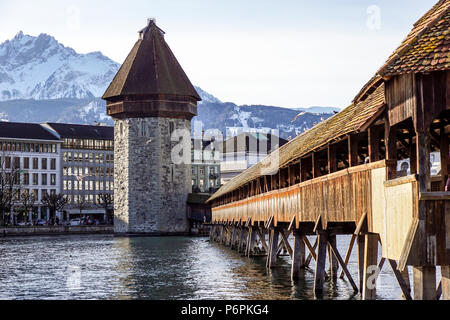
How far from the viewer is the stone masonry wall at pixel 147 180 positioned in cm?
8019

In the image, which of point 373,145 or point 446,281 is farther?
point 373,145

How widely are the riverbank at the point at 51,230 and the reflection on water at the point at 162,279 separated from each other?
40135 millimetres

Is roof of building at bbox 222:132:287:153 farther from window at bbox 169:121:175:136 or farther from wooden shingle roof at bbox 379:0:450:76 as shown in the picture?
wooden shingle roof at bbox 379:0:450:76

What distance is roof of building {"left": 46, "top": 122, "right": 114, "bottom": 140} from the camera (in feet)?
376

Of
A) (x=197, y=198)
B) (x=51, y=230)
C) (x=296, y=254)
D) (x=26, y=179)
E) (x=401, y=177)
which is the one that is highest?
(x=26, y=179)

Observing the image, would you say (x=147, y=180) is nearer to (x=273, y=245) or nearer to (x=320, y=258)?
(x=273, y=245)

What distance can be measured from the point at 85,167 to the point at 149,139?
122 feet

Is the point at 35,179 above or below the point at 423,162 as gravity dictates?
above

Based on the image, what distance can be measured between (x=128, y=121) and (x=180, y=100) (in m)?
5.10

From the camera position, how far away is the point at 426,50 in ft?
43.3

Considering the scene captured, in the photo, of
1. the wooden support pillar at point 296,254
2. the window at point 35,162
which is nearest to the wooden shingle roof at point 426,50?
the wooden support pillar at point 296,254

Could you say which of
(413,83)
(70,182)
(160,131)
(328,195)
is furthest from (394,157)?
(70,182)

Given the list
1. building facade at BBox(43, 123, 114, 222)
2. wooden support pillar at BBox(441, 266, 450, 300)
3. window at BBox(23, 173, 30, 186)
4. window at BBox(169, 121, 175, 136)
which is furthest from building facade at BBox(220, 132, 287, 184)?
wooden support pillar at BBox(441, 266, 450, 300)

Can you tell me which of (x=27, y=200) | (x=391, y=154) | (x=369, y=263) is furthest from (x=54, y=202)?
(x=391, y=154)
